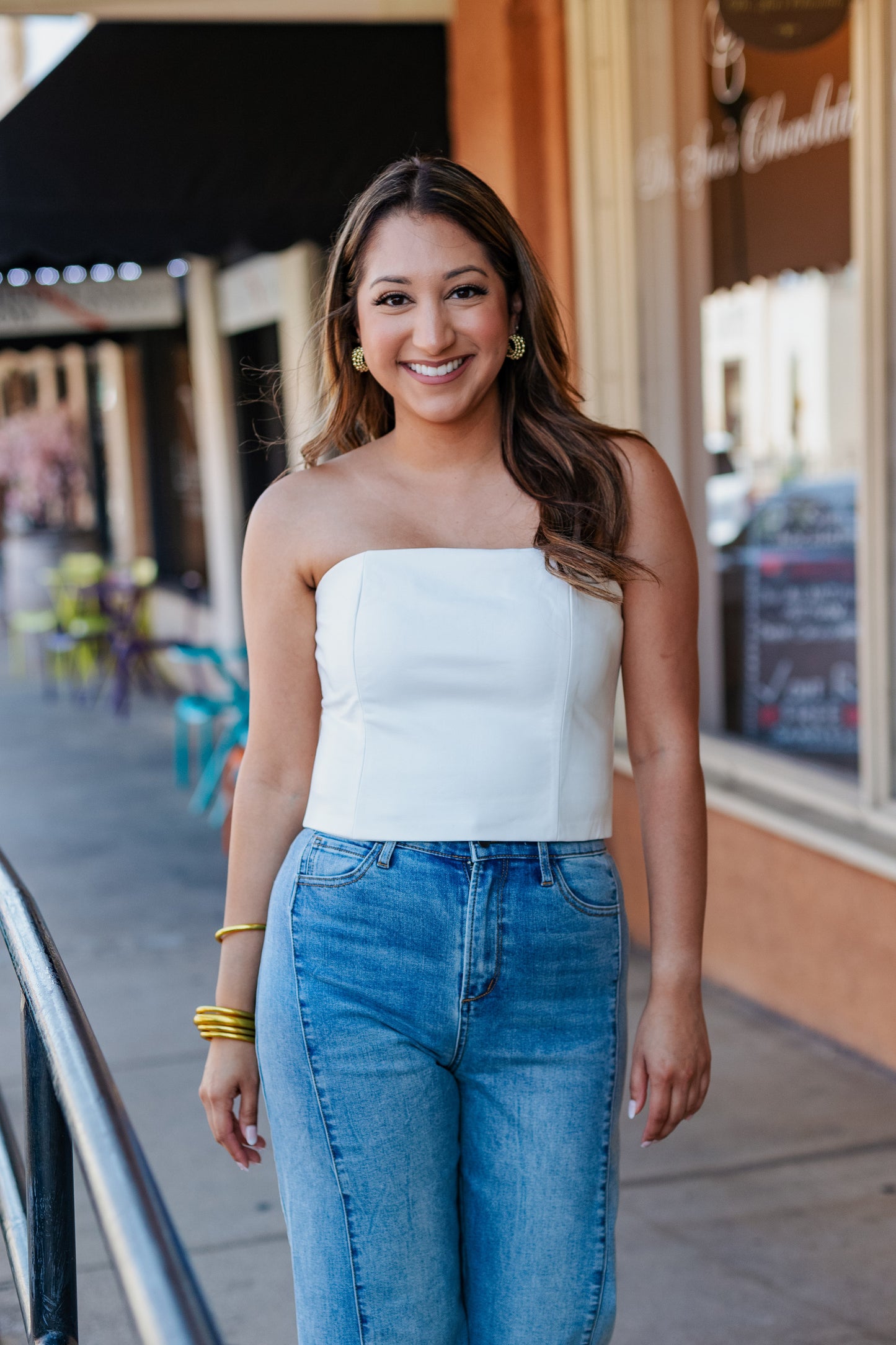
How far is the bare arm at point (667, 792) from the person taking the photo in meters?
1.75

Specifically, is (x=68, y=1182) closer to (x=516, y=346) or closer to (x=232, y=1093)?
(x=232, y=1093)

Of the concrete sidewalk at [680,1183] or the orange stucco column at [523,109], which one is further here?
the orange stucco column at [523,109]

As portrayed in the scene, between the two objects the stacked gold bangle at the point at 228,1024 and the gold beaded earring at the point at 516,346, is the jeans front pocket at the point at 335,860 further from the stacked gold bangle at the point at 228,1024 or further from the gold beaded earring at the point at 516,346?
the gold beaded earring at the point at 516,346

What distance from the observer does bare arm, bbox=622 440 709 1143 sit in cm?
175

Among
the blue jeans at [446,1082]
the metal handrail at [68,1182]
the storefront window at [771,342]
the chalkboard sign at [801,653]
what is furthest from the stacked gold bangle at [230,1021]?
the chalkboard sign at [801,653]

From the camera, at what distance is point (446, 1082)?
5.50ft

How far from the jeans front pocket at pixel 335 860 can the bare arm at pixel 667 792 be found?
0.34m

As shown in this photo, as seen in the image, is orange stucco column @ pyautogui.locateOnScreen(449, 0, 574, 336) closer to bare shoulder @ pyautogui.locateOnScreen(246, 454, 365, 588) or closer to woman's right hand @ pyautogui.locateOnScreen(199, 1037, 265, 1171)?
bare shoulder @ pyautogui.locateOnScreen(246, 454, 365, 588)

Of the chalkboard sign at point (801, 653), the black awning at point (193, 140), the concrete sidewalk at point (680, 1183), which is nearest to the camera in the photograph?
the concrete sidewalk at point (680, 1183)

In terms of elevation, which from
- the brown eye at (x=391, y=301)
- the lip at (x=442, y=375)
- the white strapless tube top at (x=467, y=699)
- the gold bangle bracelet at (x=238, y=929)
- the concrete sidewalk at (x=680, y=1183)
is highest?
the brown eye at (x=391, y=301)

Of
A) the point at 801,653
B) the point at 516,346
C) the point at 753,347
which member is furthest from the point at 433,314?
the point at 753,347

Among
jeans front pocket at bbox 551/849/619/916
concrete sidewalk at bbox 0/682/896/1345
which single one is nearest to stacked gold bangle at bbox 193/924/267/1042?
jeans front pocket at bbox 551/849/619/916

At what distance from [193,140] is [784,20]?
201cm

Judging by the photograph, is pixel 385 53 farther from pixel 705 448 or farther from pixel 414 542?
pixel 414 542
